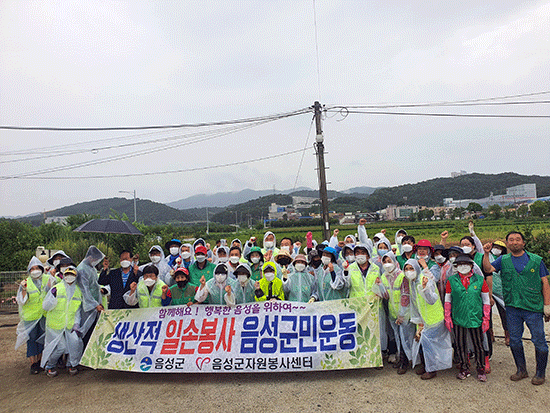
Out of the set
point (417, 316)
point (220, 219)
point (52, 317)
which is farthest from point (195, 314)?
point (220, 219)

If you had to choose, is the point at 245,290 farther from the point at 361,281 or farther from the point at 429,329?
the point at 429,329

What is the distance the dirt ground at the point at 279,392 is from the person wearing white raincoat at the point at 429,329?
0.22 metres

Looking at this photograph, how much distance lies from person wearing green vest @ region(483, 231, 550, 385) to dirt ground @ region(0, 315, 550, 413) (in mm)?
303

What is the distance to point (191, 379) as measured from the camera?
5.09 meters

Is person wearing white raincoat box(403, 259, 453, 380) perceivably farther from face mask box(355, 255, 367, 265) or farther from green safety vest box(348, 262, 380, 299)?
face mask box(355, 255, 367, 265)

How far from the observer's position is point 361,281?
213 inches

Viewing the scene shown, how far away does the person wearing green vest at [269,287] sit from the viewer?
5.38m

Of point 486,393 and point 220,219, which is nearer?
point 486,393

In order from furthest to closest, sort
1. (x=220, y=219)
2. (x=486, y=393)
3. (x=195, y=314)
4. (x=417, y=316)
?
(x=220, y=219)
(x=195, y=314)
(x=417, y=316)
(x=486, y=393)

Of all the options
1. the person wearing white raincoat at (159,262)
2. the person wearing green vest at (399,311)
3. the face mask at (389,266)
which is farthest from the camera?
the person wearing white raincoat at (159,262)

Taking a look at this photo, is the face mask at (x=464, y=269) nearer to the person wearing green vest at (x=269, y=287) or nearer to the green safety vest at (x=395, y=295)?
the green safety vest at (x=395, y=295)

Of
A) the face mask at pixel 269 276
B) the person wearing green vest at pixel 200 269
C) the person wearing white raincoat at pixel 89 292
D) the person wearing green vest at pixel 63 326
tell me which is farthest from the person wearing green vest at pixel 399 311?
the person wearing green vest at pixel 63 326

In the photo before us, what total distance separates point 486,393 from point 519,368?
0.69 meters

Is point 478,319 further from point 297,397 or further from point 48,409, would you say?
point 48,409
